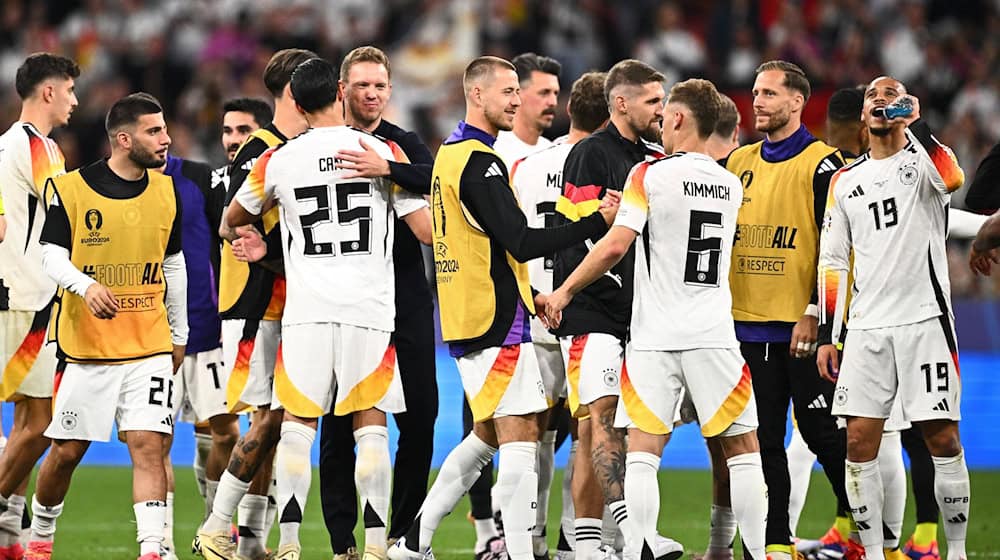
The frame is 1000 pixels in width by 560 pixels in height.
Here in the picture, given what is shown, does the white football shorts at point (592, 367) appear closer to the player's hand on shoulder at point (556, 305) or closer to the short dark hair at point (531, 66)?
the player's hand on shoulder at point (556, 305)

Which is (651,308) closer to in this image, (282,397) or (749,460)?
(749,460)

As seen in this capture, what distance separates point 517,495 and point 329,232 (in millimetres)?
1643

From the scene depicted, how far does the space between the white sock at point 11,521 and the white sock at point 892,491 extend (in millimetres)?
4989

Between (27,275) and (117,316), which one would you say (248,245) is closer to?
(117,316)

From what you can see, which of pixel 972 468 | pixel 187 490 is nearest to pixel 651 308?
pixel 187 490

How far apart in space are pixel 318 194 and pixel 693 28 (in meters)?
14.5

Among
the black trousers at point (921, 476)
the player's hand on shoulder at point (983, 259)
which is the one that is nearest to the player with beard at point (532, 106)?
the black trousers at point (921, 476)

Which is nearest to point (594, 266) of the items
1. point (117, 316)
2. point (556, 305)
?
point (556, 305)

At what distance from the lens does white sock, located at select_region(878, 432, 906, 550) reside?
8.01 meters

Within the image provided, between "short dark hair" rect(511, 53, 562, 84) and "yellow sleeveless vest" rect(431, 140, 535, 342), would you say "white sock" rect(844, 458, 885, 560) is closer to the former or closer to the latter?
"yellow sleeveless vest" rect(431, 140, 535, 342)

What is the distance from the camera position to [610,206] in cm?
727

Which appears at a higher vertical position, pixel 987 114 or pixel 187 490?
pixel 987 114

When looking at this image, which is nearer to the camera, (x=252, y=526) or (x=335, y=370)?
(x=335, y=370)

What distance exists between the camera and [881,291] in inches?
303
